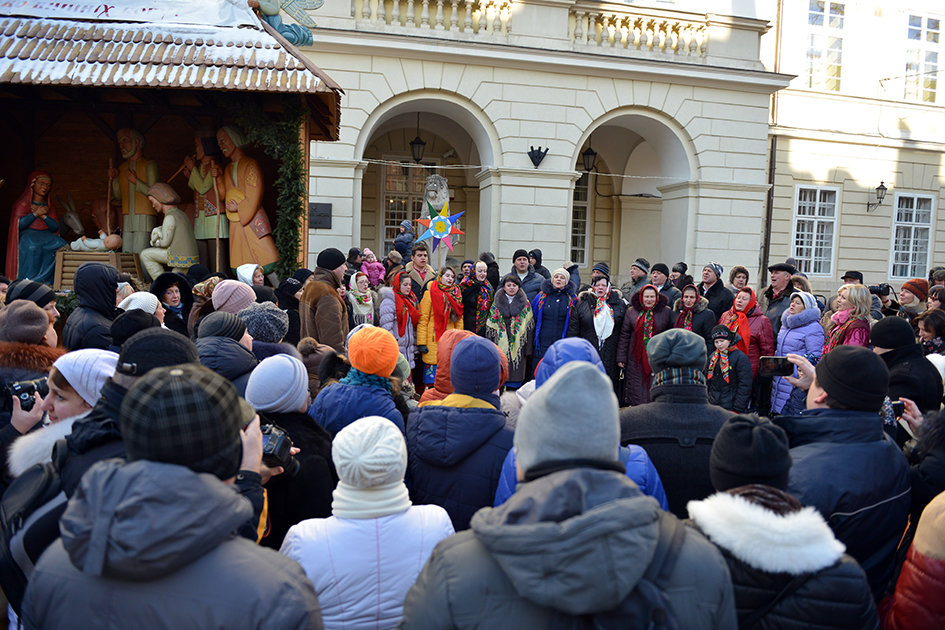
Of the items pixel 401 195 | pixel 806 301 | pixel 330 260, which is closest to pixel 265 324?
pixel 330 260

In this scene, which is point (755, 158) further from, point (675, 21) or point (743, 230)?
point (675, 21)

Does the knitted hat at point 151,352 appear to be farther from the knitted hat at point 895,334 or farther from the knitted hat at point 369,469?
the knitted hat at point 895,334

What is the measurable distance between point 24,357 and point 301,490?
1.58 meters

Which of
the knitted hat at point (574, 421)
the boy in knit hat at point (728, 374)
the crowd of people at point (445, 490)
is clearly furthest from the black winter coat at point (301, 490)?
the boy in knit hat at point (728, 374)

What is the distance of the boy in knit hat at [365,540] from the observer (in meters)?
2.01

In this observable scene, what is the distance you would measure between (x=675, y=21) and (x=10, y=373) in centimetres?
1516

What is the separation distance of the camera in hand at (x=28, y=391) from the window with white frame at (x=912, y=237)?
71.9 ft

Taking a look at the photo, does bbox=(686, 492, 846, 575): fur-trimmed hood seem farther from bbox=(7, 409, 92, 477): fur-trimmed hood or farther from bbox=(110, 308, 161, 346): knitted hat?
bbox=(110, 308, 161, 346): knitted hat

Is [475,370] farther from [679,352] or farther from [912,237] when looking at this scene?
[912,237]

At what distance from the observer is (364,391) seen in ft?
10.3

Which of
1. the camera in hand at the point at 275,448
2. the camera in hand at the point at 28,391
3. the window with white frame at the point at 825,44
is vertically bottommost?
the camera in hand at the point at 275,448

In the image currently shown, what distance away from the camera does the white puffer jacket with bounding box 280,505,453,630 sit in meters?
2.01

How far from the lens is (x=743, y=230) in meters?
15.2

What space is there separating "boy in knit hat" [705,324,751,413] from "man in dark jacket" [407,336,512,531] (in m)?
3.79
